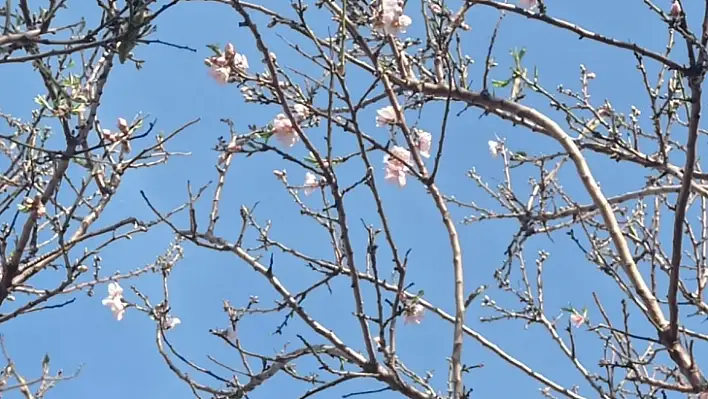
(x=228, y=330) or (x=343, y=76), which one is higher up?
(x=343, y=76)

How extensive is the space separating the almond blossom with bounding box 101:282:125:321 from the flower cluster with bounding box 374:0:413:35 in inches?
76.1

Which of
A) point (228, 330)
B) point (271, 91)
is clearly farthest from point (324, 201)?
point (228, 330)

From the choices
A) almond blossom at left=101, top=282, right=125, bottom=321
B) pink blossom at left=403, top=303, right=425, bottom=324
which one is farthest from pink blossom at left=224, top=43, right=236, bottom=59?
almond blossom at left=101, top=282, right=125, bottom=321

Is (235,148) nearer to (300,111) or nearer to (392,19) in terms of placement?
(300,111)

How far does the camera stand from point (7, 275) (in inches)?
117

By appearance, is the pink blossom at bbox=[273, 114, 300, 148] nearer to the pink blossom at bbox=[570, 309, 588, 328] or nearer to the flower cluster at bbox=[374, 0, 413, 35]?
the flower cluster at bbox=[374, 0, 413, 35]

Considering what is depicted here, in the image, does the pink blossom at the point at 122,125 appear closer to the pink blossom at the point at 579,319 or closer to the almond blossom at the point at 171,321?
the almond blossom at the point at 171,321

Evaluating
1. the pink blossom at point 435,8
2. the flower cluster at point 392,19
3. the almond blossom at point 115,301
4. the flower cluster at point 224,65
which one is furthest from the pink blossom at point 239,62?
the almond blossom at point 115,301

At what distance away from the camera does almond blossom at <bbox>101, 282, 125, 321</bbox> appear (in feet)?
12.7

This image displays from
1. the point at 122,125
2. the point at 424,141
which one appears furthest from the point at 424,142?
the point at 122,125

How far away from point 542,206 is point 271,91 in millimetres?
1627

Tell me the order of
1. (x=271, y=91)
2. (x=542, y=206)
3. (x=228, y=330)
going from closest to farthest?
(x=271, y=91)
(x=228, y=330)
(x=542, y=206)

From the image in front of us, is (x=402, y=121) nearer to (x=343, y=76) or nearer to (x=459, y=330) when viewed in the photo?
(x=343, y=76)

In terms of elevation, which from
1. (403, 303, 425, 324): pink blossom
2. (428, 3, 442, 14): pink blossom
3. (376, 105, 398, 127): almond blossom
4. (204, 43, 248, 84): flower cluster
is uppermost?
(428, 3, 442, 14): pink blossom
